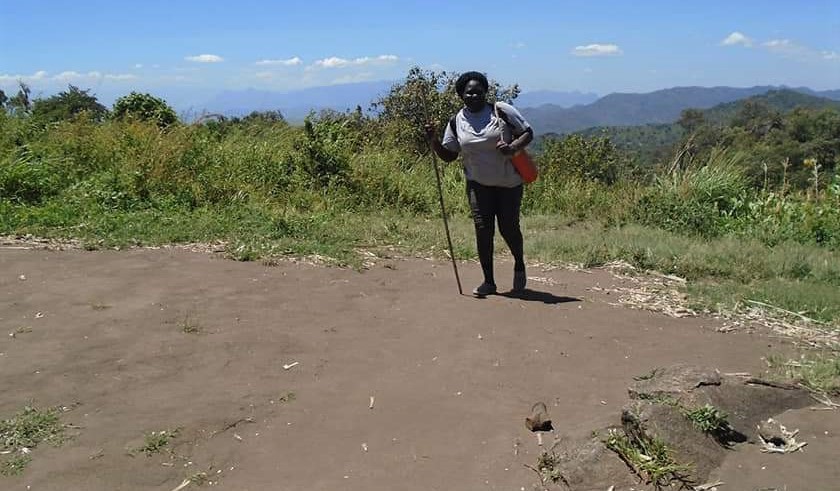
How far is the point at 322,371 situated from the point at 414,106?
42.1ft

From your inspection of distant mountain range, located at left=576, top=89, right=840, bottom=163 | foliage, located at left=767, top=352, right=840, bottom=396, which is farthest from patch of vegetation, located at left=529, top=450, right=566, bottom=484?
distant mountain range, located at left=576, top=89, right=840, bottom=163

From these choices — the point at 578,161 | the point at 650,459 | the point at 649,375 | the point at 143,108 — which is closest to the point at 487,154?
the point at 649,375

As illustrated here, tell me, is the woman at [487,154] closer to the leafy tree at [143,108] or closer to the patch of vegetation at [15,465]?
the patch of vegetation at [15,465]

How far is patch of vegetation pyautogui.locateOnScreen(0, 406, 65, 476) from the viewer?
3.36 metres

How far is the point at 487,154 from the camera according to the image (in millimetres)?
5723

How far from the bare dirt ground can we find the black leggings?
14.5 inches

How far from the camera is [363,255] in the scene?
738 centimetres

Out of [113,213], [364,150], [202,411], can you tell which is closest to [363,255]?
[113,213]

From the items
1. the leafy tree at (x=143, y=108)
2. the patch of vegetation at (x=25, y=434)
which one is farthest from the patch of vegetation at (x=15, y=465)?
the leafy tree at (x=143, y=108)

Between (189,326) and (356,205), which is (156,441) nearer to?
(189,326)

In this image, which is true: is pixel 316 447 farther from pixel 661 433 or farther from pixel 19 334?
pixel 19 334

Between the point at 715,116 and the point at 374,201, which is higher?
the point at 715,116

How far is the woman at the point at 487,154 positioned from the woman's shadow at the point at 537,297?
8 centimetres

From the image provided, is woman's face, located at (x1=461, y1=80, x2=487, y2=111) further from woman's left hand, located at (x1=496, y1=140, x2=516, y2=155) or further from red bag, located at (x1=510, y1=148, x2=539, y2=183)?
red bag, located at (x1=510, y1=148, x2=539, y2=183)
